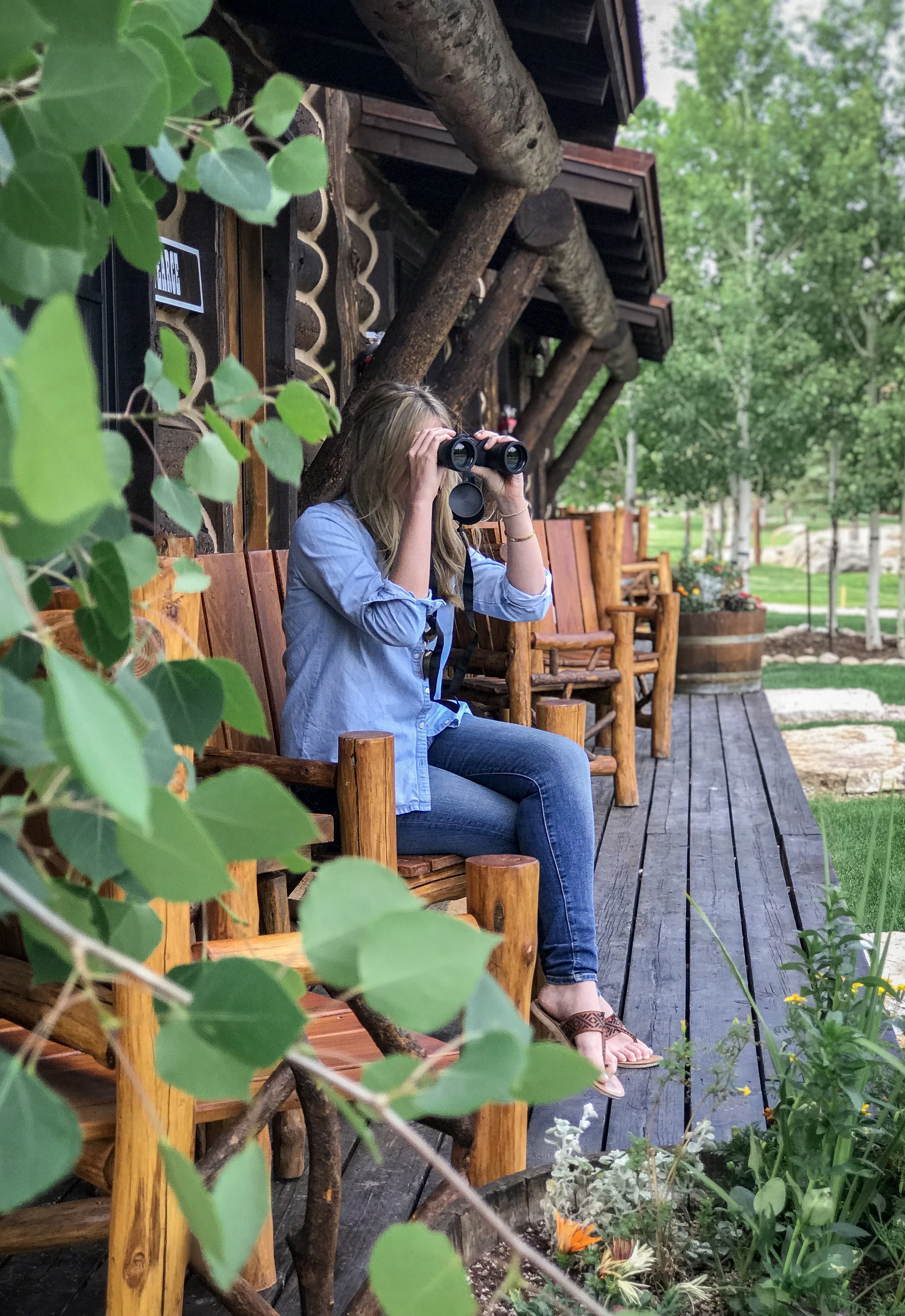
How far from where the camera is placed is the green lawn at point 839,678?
26.8ft

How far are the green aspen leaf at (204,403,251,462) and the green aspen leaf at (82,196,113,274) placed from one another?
0.28 feet

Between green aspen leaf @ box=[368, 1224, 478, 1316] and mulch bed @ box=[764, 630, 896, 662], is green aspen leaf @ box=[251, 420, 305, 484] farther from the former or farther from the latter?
mulch bed @ box=[764, 630, 896, 662]

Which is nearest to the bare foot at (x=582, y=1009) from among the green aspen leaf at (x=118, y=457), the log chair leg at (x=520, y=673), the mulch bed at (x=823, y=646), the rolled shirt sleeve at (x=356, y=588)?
the rolled shirt sleeve at (x=356, y=588)

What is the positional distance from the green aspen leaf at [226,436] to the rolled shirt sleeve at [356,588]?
1463 mm

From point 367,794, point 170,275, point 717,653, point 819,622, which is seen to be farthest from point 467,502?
point 819,622

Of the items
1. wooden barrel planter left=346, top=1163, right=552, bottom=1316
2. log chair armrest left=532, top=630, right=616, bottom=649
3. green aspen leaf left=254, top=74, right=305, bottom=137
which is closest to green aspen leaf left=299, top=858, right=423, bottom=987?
green aspen leaf left=254, top=74, right=305, bottom=137

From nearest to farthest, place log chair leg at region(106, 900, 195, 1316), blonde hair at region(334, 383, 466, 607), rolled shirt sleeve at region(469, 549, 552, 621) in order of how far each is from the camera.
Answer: log chair leg at region(106, 900, 195, 1316)
blonde hair at region(334, 383, 466, 607)
rolled shirt sleeve at region(469, 549, 552, 621)

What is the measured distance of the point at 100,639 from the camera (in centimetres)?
45

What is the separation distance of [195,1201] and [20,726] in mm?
141

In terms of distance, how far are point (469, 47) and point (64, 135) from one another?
96.5 inches

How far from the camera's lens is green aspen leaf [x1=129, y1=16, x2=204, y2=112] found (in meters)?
0.43

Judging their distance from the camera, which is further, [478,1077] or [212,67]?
[212,67]

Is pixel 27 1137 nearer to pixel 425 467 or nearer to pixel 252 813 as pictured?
pixel 252 813

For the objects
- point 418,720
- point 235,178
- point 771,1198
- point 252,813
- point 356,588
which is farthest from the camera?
point 418,720
